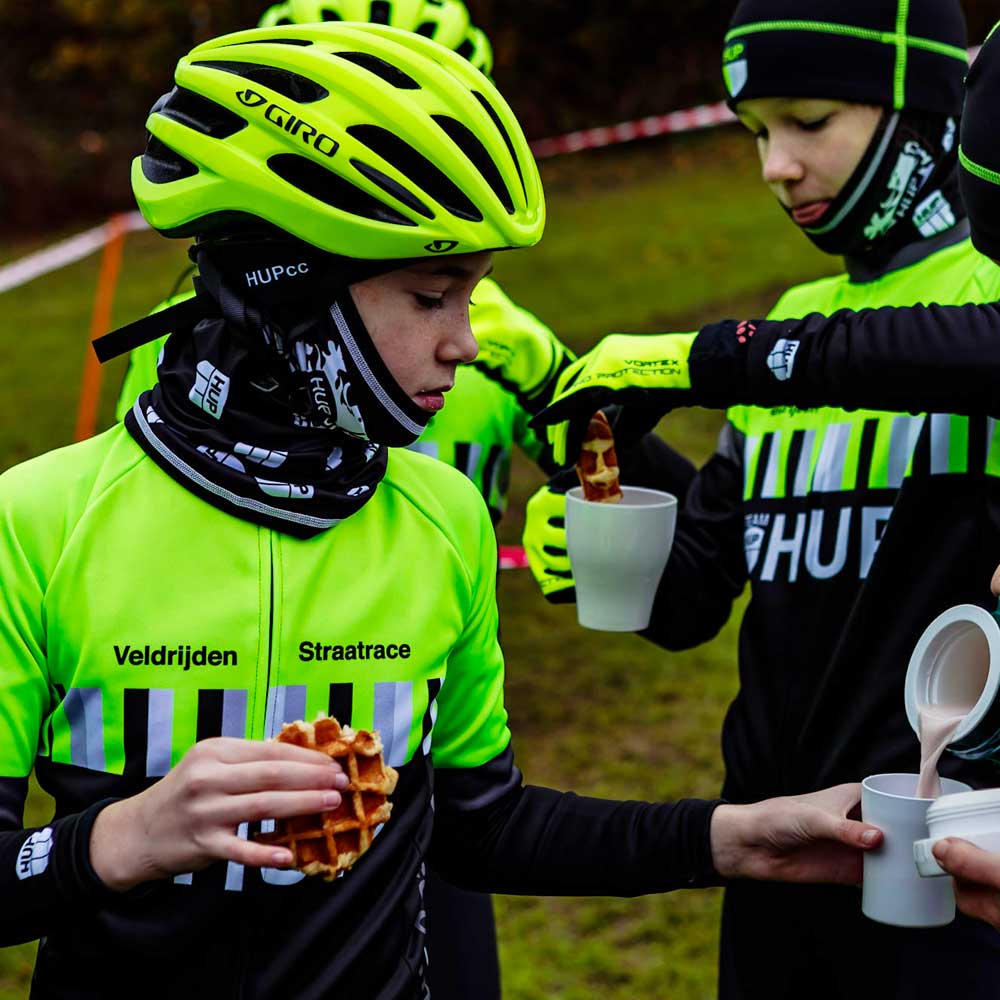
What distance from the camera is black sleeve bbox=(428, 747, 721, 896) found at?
2.65 m

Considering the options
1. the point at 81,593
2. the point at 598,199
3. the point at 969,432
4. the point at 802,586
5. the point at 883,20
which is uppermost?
the point at 598,199

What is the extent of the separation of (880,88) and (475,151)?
1.32 metres

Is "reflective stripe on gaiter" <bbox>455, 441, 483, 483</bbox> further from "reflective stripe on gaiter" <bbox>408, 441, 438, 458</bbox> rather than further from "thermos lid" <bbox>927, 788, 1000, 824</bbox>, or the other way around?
"thermos lid" <bbox>927, 788, 1000, 824</bbox>

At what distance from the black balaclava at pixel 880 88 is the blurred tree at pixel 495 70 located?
58.3 feet

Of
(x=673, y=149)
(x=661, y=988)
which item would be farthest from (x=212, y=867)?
(x=673, y=149)

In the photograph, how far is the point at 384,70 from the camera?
248cm

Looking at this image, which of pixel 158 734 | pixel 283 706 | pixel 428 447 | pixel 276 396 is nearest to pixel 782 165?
pixel 428 447

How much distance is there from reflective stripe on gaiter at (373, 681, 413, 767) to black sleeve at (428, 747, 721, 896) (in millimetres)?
243

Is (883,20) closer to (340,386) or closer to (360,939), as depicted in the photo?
(340,386)

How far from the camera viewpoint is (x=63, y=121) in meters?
23.3

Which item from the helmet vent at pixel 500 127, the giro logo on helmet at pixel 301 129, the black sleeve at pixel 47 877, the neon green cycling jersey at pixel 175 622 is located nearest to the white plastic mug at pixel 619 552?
the neon green cycling jersey at pixel 175 622

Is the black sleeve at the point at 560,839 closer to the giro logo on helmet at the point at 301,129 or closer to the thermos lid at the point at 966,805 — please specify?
the thermos lid at the point at 966,805

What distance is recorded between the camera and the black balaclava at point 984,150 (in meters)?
2.67

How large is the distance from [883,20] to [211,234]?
1.75 m
